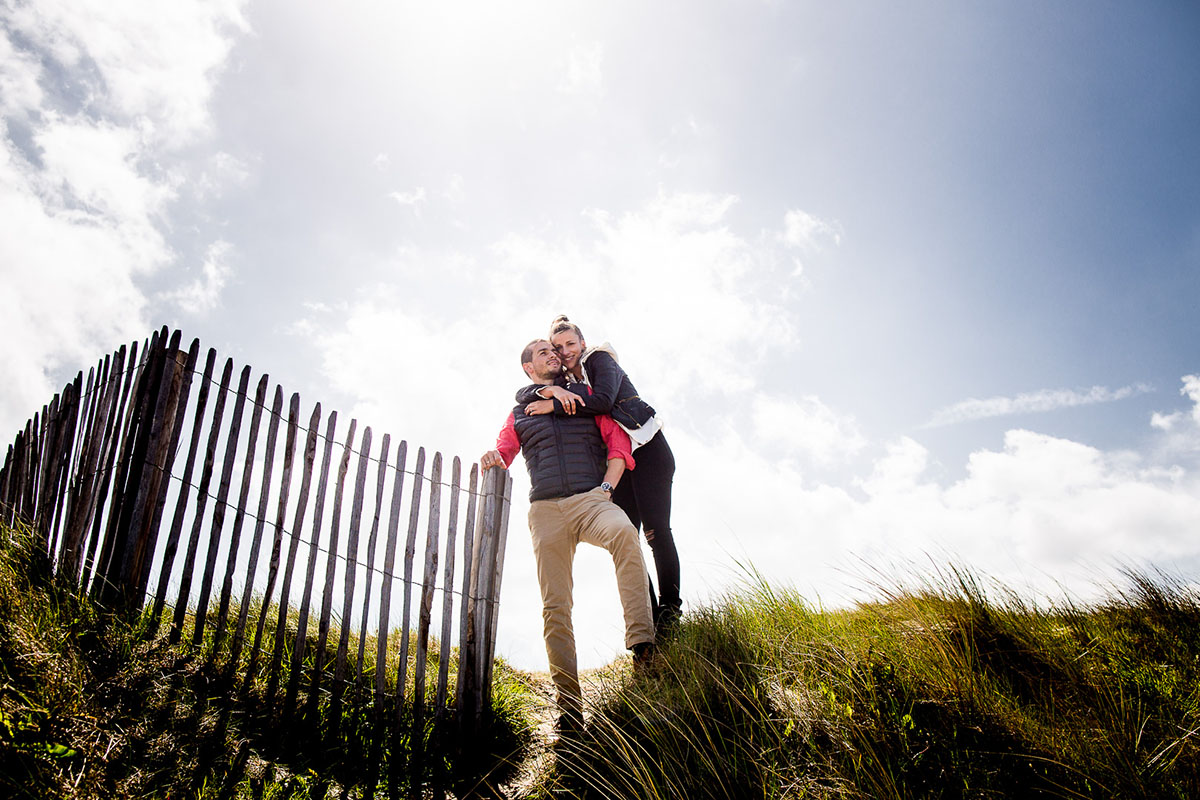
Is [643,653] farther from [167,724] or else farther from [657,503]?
[167,724]

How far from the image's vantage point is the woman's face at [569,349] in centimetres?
460

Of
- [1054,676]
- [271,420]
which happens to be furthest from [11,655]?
[1054,676]

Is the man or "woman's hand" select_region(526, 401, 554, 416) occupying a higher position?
"woman's hand" select_region(526, 401, 554, 416)

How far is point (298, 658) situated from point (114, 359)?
99.5 inches

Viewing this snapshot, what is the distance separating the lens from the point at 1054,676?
282 centimetres

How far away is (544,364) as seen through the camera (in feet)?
14.4

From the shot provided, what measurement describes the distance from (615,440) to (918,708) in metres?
2.33

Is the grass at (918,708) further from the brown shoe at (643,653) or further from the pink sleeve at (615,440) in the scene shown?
the pink sleeve at (615,440)

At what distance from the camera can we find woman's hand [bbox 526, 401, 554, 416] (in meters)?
4.11

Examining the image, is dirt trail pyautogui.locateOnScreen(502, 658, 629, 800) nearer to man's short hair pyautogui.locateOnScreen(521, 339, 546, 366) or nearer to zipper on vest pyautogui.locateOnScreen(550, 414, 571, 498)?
zipper on vest pyautogui.locateOnScreen(550, 414, 571, 498)

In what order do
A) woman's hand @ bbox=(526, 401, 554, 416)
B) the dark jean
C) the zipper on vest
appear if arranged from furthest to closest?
the dark jean < woman's hand @ bbox=(526, 401, 554, 416) < the zipper on vest

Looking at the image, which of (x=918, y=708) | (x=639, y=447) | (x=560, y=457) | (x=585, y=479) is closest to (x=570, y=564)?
(x=585, y=479)

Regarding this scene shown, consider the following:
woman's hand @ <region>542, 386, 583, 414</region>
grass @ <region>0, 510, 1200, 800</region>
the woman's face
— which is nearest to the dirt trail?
grass @ <region>0, 510, 1200, 800</region>

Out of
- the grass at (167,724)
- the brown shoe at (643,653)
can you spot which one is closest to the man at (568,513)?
the brown shoe at (643,653)
